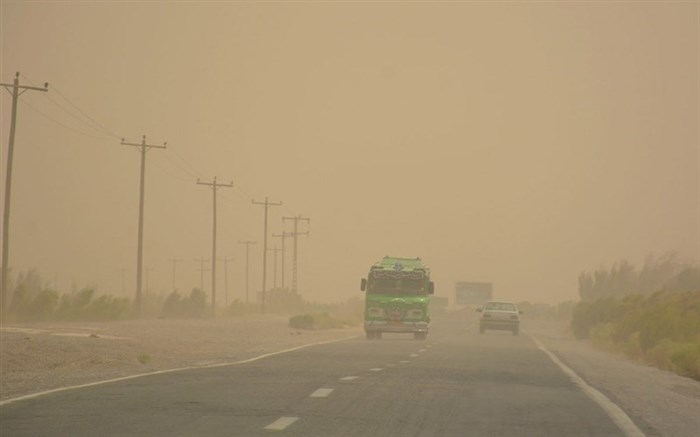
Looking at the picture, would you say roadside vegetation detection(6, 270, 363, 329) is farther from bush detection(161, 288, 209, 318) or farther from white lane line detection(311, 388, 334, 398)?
white lane line detection(311, 388, 334, 398)

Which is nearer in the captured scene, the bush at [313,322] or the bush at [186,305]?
the bush at [313,322]

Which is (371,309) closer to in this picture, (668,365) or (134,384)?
(668,365)

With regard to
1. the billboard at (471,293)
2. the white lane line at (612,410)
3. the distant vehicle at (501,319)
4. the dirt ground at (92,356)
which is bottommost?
the white lane line at (612,410)

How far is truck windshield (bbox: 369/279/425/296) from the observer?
5400 centimetres

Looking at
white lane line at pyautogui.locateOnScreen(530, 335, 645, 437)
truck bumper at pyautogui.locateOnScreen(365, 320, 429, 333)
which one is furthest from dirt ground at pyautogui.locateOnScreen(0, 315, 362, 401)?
white lane line at pyautogui.locateOnScreen(530, 335, 645, 437)

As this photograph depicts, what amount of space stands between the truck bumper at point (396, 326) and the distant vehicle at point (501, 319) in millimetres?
17076

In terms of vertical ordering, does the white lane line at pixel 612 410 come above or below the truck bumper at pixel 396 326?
below

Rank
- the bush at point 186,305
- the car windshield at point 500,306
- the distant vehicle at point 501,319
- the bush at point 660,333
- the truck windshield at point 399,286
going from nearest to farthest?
the bush at point 660,333, the truck windshield at point 399,286, the distant vehicle at point 501,319, the car windshield at point 500,306, the bush at point 186,305

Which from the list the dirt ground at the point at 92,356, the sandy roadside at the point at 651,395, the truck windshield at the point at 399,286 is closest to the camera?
the sandy roadside at the point at 651,395

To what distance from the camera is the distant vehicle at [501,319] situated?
70.6 metres

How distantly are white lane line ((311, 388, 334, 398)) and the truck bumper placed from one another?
3457 centimetres

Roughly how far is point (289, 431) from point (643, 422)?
6.02 m

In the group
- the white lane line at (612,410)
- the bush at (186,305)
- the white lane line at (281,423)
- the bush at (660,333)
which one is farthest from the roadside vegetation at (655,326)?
the bush at (186,305)

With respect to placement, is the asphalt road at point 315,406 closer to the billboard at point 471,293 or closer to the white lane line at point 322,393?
the white lane line at point 322,393
